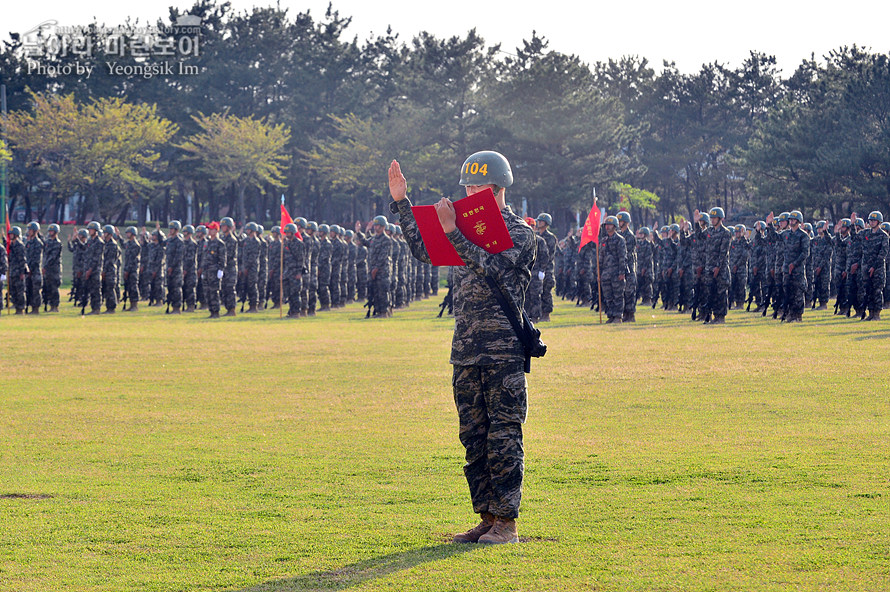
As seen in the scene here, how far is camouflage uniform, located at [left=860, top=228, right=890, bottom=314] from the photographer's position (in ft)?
82.4

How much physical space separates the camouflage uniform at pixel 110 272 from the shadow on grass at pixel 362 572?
89.8 ft

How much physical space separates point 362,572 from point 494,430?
1.16 metres

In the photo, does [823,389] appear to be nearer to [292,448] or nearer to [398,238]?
[292,448]

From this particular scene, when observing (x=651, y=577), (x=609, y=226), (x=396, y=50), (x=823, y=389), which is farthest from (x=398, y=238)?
(x=396, y=50)

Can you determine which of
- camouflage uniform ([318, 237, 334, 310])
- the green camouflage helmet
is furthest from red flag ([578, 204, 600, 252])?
the green camouflage helmet

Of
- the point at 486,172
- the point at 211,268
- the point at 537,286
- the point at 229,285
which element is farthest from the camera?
the point at 229,285

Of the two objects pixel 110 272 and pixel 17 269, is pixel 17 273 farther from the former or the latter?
pixel 110 272

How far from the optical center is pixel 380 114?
86.1m

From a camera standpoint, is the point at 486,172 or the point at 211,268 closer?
the point at 486,172

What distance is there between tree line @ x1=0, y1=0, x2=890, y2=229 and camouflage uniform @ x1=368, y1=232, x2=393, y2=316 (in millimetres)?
36057

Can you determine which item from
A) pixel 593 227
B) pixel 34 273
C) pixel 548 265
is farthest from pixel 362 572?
pixel 34 273

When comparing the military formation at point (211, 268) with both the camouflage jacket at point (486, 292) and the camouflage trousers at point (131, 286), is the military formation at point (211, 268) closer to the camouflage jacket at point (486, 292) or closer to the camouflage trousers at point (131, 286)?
the camouflage trousers at point (131, 286)

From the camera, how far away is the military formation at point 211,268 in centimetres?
2975

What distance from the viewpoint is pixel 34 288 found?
105ft
